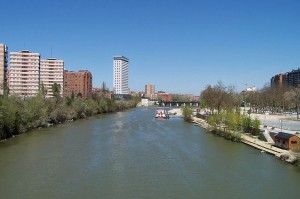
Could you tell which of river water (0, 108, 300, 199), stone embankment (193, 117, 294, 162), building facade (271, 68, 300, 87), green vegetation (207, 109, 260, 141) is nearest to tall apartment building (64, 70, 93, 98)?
building facade (271, 68, 300, 87)

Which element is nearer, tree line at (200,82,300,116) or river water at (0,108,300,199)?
river water at (0,108,300,199)

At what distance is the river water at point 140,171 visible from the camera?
1335 centimetres

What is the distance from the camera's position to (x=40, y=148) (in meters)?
22.6

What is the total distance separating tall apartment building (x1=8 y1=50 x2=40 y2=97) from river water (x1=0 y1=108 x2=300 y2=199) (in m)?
59.1

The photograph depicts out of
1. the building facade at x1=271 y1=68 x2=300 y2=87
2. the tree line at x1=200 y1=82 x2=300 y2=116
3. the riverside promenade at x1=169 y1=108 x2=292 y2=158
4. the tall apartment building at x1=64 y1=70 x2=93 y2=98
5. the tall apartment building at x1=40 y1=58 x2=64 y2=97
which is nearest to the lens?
the riverside promenade at x1=169 y1=108 x2=292 y2=158

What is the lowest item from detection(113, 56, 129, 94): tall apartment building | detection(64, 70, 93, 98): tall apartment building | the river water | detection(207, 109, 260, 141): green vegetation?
the river water

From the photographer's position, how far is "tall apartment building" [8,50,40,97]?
265 ft

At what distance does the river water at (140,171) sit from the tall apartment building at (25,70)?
59.1 metres

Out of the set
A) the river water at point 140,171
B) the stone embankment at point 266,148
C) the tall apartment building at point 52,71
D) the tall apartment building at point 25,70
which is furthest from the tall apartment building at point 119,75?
the river water at point 140,171

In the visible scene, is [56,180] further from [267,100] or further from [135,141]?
[267,100]

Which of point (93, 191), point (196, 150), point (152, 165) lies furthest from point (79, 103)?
point (93, 191)

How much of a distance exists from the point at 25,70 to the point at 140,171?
70.6 meters

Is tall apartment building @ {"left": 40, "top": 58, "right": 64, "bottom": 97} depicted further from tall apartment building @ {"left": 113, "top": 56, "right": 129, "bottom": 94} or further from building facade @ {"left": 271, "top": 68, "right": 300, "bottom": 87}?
tall apartment building @ {"left": 113, "top": 56, "right": 129, "bottom": 94}

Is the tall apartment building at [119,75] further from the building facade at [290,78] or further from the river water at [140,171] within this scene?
the river water at [140,171]
